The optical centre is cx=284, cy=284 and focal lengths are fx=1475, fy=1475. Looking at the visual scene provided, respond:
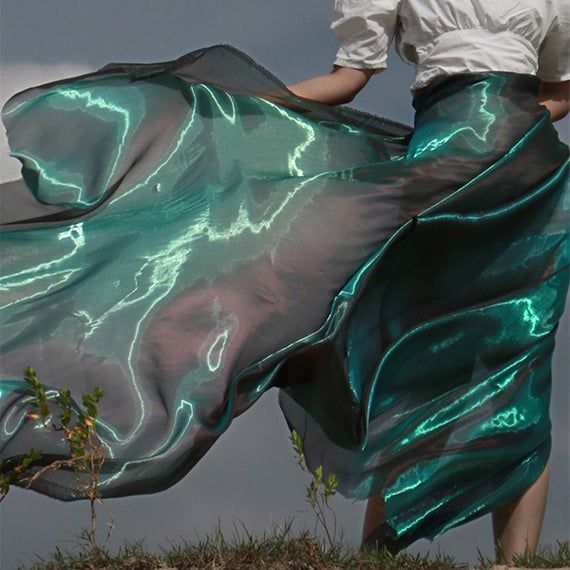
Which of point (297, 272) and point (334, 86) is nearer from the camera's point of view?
point (297, 272)

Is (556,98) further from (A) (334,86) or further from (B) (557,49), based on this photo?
(A) (334,86)

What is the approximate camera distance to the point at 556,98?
4383mm

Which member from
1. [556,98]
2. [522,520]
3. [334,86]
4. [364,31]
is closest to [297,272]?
[334,86]

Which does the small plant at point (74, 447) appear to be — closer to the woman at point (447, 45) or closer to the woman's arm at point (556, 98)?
the woman at point (447, 45)

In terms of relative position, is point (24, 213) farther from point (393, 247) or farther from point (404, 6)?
point (404, 6)

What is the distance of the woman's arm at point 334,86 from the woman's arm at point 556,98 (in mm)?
572

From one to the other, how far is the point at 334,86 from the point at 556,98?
71 centimetres

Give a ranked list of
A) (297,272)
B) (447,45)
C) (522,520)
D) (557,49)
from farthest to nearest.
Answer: (557,49)
(447,45)
(522,520)
(297,272)

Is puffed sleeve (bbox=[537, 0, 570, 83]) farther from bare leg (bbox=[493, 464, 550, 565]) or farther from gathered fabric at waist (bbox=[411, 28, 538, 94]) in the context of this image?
A: bare leg (bbox=[493, 464, 550, 565])

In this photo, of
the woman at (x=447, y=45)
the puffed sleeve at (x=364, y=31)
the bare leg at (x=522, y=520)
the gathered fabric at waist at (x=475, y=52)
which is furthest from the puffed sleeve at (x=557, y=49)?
the bare leg at (x=522, y=520)

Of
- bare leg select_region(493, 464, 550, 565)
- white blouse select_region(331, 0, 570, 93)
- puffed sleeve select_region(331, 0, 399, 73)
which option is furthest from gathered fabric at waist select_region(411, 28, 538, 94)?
bare leg select_region(493, 464, 550, 565)

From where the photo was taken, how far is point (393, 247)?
3869 millimetres

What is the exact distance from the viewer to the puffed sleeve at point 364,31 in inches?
162

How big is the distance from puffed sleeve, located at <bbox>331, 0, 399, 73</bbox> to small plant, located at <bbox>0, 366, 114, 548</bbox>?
4.37ft
